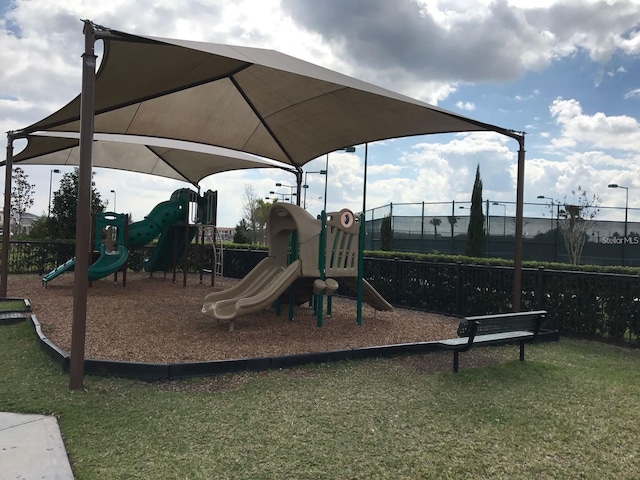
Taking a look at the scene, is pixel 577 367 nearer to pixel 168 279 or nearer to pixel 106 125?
pixel 106 125

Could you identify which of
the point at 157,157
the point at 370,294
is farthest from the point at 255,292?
the point at 157,157

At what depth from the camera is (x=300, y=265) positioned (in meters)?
7.55

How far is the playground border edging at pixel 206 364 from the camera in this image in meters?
4.95

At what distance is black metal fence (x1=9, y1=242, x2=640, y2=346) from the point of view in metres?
7.51

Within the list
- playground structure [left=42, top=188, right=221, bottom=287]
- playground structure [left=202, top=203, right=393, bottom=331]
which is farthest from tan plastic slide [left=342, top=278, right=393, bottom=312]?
playground structure [left=42, top=188, right=221, bottom=287]

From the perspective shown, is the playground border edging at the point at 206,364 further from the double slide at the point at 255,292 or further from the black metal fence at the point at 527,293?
the black metal fence at the point at 527,293

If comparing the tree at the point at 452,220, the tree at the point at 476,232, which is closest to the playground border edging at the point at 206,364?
the tree at the point at 476,232

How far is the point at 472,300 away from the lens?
378 inches

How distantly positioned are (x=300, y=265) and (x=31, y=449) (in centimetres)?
468

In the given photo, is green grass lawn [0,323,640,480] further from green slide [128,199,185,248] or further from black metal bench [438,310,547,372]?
green slide [128,199,185,248]

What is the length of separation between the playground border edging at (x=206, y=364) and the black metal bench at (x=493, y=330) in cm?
89

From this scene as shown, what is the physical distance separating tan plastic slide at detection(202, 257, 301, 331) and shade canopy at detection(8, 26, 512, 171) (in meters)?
2.77

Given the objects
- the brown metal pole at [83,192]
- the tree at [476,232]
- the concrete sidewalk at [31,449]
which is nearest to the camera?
the concrete sidewalk at [31,449]

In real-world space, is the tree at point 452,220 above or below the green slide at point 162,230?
above
